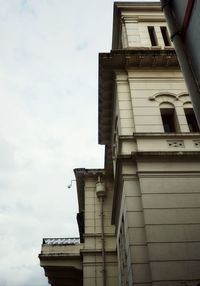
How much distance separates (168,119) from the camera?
1364 cm

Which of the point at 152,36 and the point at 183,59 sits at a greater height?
the point at 152,36

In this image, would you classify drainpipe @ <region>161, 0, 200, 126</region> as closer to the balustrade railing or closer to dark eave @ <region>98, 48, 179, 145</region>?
dark eave @ <region>98, 48, 179, 145</region>

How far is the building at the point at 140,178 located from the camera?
30.8 ft

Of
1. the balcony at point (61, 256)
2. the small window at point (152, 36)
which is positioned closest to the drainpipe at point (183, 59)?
the small window at point (152, 36)

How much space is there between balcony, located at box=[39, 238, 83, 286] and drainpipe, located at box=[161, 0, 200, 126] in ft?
50.0

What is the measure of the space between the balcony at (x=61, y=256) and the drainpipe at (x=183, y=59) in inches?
600

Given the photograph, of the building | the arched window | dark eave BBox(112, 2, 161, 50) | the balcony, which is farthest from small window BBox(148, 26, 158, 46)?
the balcony

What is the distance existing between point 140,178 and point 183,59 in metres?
6.39

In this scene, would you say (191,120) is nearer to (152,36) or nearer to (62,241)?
(152,36)

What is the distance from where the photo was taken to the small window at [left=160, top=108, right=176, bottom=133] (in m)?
13.3

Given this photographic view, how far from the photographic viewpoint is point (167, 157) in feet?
36.9

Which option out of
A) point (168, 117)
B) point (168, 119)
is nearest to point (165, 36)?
point (168, 117)

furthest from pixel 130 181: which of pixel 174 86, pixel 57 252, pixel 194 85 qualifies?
pixel 57 252

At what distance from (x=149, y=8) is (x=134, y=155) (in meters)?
11.2
